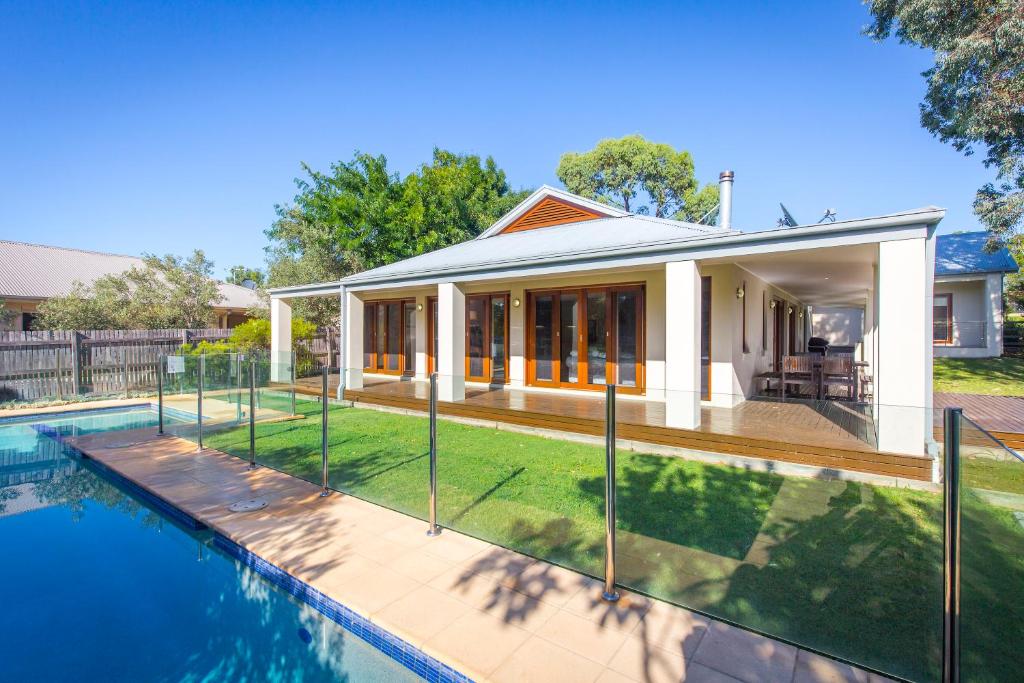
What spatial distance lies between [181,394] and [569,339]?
7.51 metres

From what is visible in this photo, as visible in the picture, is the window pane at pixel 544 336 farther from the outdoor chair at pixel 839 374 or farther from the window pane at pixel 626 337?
the outdoor chair at pixel 839 374

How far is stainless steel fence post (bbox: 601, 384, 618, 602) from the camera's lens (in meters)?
3.41

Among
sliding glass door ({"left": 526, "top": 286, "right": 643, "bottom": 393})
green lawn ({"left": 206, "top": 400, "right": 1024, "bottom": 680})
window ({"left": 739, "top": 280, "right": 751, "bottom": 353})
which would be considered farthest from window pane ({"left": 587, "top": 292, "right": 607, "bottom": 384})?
green lawn ({"left": 206, "top": 400, "right": 1024, "bottom": 680})

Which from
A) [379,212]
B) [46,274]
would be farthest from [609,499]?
[46,274]

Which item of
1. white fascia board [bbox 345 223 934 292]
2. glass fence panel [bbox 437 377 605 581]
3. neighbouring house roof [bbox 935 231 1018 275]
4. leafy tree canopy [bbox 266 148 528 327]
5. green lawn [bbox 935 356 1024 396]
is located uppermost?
leafy tree canopy [bbox 266 148 528 327]

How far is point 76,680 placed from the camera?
308 cm

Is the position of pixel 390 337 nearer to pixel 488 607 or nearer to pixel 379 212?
pixel 379 212

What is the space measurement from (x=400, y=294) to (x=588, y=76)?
11.1 metres

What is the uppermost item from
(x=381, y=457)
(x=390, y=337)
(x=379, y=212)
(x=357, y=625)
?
(x=379, y=212)

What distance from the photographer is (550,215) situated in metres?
13.4

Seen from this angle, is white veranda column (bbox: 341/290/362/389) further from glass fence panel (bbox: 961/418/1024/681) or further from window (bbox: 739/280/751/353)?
glass fence panel (bbox: 961/418/1024/681)

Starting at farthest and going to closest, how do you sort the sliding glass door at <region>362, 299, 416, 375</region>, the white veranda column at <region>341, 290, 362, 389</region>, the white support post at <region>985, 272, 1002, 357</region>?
the white support post at <region>985, 272, 1002, 357</region> → the sliding glass door at <region>362, 299, 416, 375</region> → the white veranda column at <region>341, 290, 362, 389</region>

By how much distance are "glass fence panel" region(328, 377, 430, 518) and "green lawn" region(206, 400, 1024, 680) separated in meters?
0.04

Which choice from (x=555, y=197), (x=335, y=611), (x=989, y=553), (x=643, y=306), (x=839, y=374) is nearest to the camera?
(x=989, y=553)
